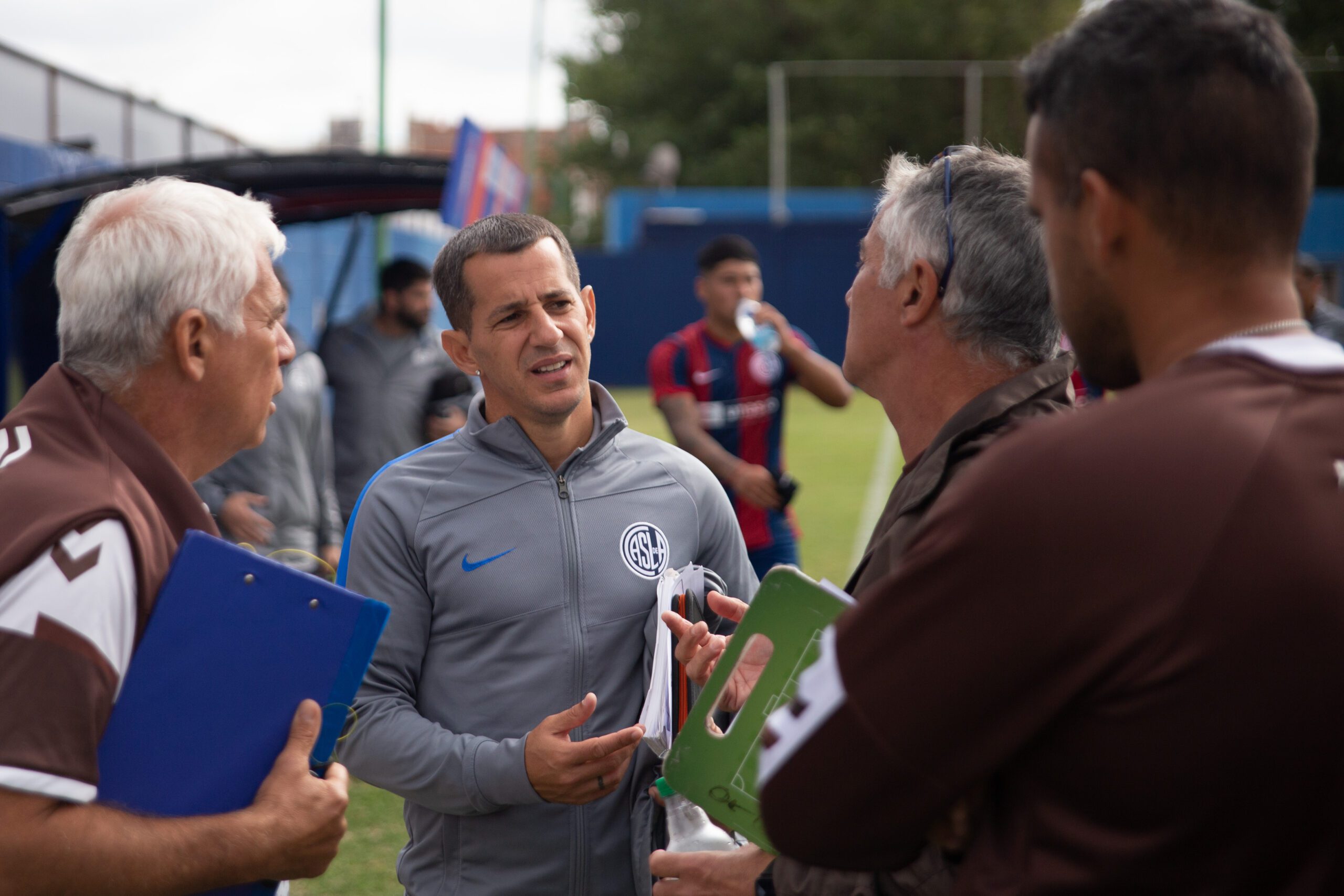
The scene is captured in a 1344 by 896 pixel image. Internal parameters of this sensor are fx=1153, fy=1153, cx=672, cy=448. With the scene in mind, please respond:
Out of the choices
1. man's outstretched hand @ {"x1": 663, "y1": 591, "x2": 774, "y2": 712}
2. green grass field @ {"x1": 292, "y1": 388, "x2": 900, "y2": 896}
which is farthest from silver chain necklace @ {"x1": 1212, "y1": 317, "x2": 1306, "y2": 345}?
green grass field @ {"x1": 292, "y1": 388, "x2": 900, "y2": 896}

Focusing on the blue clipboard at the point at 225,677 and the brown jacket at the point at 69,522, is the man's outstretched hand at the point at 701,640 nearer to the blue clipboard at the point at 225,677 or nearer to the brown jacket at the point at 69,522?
the blue clipboard at the point at 225,677

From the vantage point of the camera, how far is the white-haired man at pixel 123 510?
157 cm

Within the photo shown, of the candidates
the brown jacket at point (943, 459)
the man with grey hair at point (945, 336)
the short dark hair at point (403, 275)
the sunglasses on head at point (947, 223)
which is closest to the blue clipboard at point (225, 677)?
the man with grey hair at point (945, 336)

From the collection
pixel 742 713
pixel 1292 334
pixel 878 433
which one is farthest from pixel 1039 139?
pixel 878 433

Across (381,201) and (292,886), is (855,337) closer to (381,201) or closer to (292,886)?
(292,886)

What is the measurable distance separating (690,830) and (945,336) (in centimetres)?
105

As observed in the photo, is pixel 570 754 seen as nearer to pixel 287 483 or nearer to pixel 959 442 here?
pixel 959 442

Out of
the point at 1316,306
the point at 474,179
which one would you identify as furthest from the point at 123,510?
the point at 1316,306

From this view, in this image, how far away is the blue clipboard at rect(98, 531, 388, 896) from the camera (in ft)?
5.63

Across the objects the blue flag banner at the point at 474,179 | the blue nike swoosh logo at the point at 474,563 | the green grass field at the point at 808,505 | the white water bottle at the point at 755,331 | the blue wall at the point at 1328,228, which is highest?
the blue wall at the point at 1328,228

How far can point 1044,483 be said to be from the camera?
3.85 feet

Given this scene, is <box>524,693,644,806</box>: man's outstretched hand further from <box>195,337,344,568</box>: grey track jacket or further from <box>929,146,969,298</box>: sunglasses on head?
<box>195,337,344,568</box>: grey track jacket

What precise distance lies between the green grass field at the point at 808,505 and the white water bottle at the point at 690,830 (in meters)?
2.60

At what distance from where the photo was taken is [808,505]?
45.2 feet
